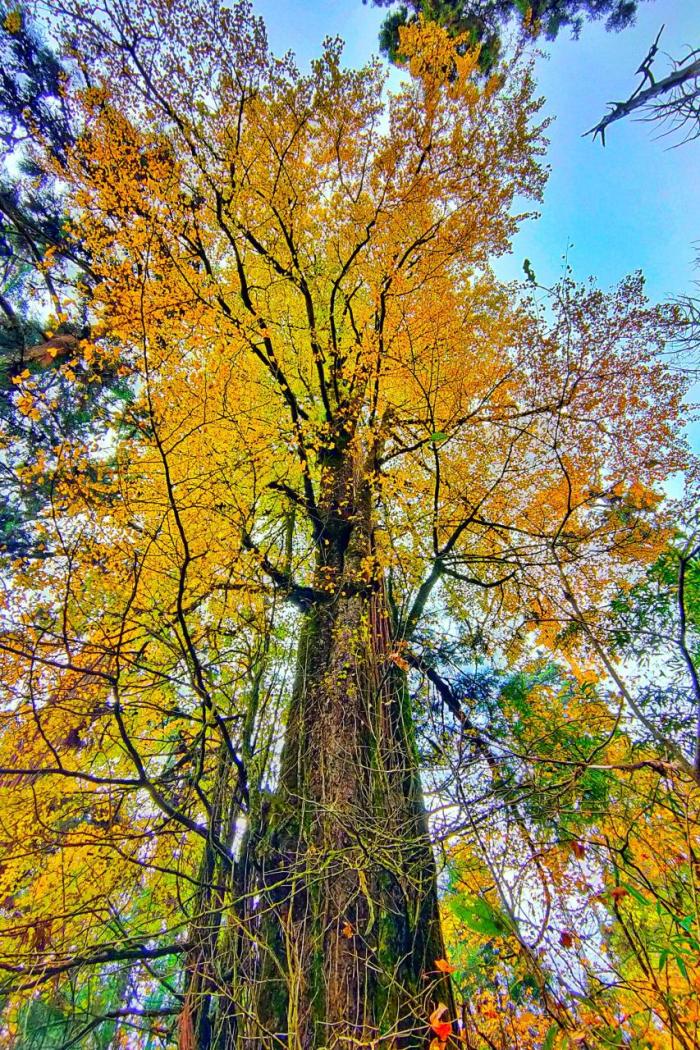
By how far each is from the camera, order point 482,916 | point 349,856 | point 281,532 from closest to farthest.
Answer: point 482,916, point 349,856, point 281,532

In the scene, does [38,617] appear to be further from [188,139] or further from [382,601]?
[188,139]

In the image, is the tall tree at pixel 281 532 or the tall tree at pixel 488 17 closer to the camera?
the tall tree at pixel 281 532

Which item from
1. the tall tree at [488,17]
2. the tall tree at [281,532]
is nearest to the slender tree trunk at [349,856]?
the tall tree at [281,532]

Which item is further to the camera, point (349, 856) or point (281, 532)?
point (281, 532)

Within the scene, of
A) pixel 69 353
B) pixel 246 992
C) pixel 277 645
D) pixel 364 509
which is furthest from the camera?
pixel 69 353

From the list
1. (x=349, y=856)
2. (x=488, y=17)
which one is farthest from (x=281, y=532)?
(x=488, y=17)

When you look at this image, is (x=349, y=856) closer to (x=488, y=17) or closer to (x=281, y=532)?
(x=281, y=532)

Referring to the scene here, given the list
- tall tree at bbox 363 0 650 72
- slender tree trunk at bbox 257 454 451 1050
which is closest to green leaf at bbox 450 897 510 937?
slender tree trunk at bbox 257 454 451 1050

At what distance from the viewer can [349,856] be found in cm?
274

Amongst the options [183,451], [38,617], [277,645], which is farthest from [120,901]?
[183,451]

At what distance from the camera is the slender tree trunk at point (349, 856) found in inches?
92.7

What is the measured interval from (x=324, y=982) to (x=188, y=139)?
7511 millimetres

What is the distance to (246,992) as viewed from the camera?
230 centimetres

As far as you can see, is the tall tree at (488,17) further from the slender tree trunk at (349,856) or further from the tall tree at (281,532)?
the slender tree trunk at (349,856)
